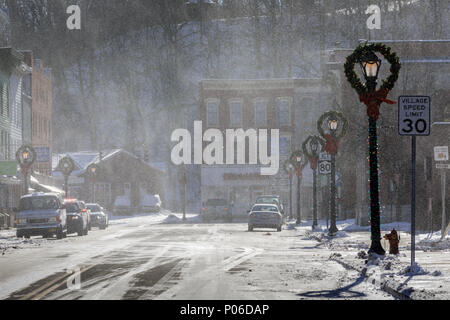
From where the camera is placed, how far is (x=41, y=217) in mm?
36906

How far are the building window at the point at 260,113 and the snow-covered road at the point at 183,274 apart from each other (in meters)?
54.5

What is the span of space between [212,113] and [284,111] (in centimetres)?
643

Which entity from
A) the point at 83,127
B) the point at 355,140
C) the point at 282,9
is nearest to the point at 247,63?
the point at 282,9

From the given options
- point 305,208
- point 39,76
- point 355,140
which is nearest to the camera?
point 355,140

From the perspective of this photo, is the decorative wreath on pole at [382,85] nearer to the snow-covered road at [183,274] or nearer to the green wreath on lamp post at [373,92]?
the green wreath on lamp post at [373,92]

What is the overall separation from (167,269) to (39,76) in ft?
189

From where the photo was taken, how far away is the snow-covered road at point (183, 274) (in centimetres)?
1397

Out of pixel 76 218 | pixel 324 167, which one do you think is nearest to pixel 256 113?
pixel 76 218

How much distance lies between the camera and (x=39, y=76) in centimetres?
7388

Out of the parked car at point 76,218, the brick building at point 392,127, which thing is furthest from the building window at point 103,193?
the parked car at point 76,218

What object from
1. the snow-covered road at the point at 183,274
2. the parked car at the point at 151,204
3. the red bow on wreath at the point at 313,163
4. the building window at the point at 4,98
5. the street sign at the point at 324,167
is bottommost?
the parked car at the point at 151,204

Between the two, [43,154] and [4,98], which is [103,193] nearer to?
[43,154]

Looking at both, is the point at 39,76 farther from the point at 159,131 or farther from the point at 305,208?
the point at 159,131

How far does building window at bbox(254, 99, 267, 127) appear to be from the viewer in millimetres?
81500
